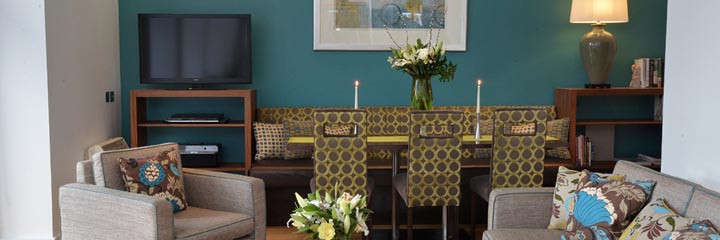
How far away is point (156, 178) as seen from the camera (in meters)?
3.99

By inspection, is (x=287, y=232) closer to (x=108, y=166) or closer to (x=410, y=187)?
(x=410, y=187)

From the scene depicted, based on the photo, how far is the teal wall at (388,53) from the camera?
598 cm

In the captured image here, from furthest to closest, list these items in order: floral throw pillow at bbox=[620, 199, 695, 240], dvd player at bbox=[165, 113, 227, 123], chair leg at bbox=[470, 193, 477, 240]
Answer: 1. dvd player at bbox=[165, 113, 227, 123]
2. chair leg at bbox=[470, 193, 477, 240]
3. floral throw pillow at bbox=[620, 199, 695, 240]

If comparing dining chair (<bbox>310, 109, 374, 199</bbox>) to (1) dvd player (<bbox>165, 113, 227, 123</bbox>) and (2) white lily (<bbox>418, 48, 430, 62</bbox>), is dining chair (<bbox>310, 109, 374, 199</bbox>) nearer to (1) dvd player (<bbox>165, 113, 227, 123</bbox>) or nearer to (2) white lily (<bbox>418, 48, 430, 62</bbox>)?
(2) white lily (<bbox>418, 48, 430, 62</bbox>)

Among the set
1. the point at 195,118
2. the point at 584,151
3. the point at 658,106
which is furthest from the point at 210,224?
the point at 658,106

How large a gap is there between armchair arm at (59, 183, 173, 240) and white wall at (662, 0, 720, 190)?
259 centimetres

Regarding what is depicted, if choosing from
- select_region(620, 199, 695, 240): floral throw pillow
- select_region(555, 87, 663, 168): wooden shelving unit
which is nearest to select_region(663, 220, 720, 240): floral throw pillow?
select_region(620, 199, 695, 240): floral throw pillow

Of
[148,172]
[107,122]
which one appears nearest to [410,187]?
[148,172]

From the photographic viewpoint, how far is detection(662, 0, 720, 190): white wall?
343 cm

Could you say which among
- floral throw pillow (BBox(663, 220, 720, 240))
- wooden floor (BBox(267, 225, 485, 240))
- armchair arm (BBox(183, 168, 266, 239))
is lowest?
wooden floor (BBox(267, 225, 485, 240))

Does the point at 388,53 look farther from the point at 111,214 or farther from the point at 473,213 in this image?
the point at 111,214

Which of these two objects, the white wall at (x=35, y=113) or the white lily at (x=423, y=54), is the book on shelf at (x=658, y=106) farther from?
the white wall at (x=35, y=113)

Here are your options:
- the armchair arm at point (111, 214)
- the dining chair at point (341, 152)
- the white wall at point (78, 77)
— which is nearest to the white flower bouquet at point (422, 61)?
the dining chair at point (341, 152)

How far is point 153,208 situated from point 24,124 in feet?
5.02
